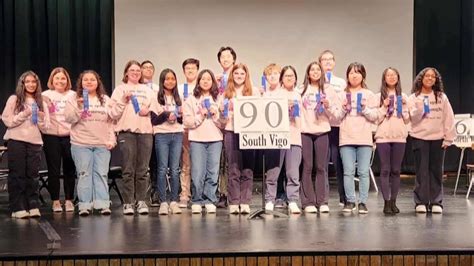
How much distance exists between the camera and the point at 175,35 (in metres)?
9.45

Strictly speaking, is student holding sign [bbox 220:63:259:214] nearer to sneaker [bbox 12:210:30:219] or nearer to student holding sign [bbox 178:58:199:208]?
student holding sign [bbox 178:58:199:208]

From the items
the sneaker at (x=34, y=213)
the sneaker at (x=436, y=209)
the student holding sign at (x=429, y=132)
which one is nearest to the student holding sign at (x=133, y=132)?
the sneaker at (x=34, y=213)

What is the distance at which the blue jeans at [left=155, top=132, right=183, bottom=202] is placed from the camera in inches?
230

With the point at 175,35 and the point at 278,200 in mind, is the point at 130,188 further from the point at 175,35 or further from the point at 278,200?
the point at 175,35

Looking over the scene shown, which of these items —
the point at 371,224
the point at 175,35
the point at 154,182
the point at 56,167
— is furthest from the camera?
the point at 175,35

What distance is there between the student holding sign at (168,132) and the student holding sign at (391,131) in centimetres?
175

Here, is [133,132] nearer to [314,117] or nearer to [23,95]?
[23,95]

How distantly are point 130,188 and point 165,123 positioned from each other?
645 millimetres

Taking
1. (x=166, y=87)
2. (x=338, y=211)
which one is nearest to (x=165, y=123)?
(x=166, y=87)

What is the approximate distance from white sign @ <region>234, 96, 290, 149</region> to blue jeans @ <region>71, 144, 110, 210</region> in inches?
51.5

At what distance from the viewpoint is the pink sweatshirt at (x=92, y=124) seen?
5738 millimetres

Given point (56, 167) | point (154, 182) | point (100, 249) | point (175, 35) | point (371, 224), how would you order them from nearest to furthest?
point (100, 249), point (371, 224), point (56, 167), point (154, 182), point (175, 35)

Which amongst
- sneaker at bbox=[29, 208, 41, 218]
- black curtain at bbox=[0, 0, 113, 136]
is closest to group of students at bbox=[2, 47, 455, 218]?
sneaker at bbox=[29, 208, 41, 218]

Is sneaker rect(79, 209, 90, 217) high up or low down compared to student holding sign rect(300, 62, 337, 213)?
down
